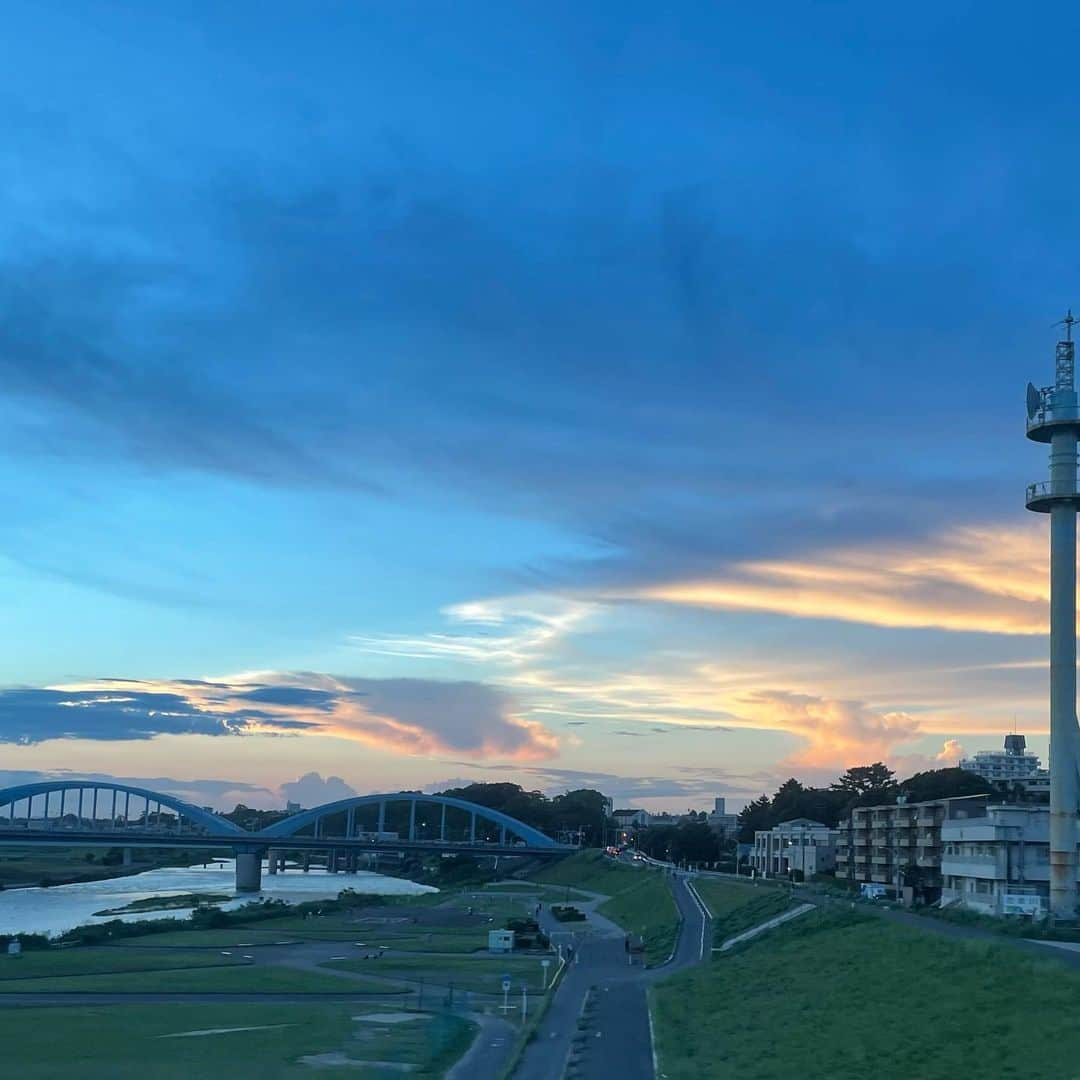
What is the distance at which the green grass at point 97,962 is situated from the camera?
50.9 meters

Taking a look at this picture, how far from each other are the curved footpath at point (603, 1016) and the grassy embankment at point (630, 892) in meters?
1.24

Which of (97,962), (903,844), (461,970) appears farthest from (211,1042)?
(903,844)

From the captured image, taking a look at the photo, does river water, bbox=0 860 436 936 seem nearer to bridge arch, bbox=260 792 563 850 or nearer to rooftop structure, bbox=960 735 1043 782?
bridge arch, bbox=260 792 563 850

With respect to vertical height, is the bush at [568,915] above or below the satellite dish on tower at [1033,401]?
below

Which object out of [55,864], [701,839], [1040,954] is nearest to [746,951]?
[1040,954]

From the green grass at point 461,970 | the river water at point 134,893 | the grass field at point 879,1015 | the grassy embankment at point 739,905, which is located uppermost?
the grass field at point 879,1015

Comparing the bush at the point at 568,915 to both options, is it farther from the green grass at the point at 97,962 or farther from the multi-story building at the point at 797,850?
the green grass at the point at 97,962

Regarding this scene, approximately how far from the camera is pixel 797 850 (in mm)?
100938

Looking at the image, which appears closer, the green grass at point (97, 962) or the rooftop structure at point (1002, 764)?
the green grass at point (97, 962)

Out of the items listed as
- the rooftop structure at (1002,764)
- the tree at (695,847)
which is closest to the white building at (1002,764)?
the rooftop structure at (1002,764)

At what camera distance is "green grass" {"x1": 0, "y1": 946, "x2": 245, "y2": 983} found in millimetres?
50906

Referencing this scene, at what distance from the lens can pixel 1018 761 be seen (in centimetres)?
16500

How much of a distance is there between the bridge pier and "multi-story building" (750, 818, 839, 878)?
5400 cm

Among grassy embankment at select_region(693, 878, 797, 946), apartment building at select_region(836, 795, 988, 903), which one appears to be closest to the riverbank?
grassy embankment at select_region(693, 878, 797, 946)
